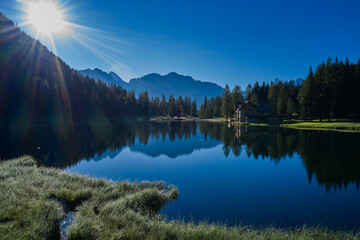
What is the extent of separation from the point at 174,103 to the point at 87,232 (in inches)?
5185

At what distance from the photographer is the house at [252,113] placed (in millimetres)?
73438

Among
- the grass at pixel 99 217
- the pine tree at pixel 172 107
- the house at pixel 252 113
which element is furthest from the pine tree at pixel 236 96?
the grass at pixel 99 217

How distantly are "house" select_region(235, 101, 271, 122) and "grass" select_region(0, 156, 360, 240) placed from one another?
70.2m

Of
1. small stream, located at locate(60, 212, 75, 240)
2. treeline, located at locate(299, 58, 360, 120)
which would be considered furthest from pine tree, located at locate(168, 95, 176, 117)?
small stream, located at locate(60, 212, 75, 240)

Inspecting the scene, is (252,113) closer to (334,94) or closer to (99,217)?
(334,94)

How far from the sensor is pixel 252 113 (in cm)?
7525

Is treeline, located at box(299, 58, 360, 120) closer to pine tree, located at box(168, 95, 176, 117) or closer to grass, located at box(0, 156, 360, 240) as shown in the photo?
grass, located at box(0, 156, 360, 240)

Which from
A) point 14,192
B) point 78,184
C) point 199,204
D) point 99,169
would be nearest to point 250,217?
point 199,204

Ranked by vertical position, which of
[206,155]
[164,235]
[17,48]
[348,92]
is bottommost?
[206,155]

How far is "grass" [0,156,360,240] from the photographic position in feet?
16.6

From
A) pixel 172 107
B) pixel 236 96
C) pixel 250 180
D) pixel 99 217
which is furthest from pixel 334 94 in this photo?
pixel 172 107

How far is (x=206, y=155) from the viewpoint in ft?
73.5

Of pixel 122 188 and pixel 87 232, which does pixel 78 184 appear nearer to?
pixel 122 188

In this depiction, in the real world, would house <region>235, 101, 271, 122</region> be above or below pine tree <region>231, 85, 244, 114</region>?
below
